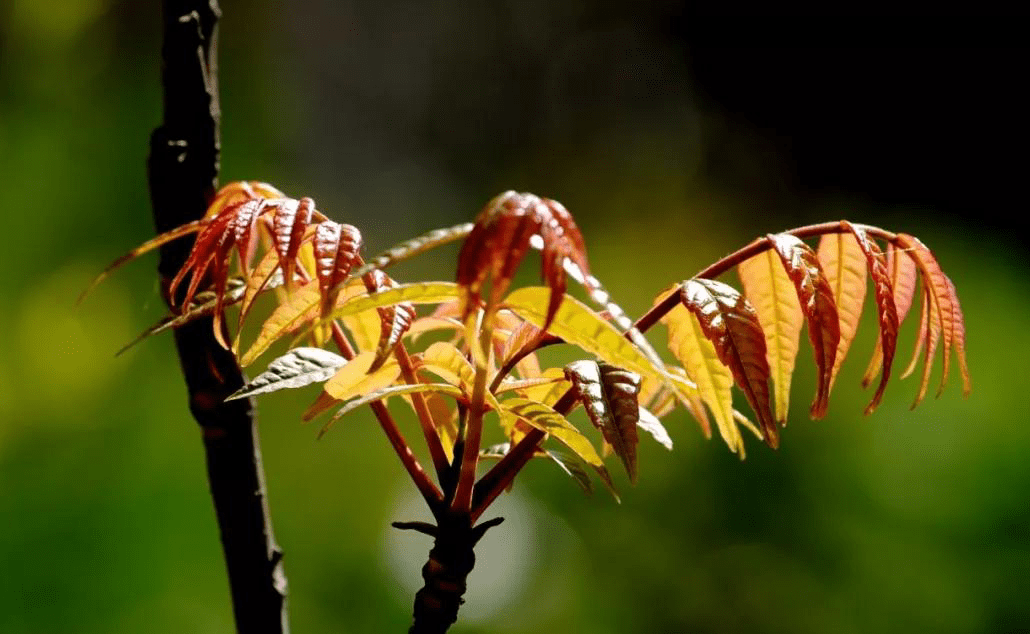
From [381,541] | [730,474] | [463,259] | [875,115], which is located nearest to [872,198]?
[875,115]

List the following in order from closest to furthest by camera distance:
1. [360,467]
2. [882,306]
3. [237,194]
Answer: [882,306]
[237,194]
[360,467]

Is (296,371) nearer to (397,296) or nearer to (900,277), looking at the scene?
(397,296)

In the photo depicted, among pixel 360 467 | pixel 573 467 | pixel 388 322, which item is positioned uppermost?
pixel 388 322

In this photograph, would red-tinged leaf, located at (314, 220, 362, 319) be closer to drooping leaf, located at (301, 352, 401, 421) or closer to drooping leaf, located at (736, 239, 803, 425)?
drooping leaf, located at (301, 352, 401, 421)

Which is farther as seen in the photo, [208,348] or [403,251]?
[208,348]

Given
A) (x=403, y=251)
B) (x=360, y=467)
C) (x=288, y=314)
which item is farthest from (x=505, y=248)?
(x=360, y=467)

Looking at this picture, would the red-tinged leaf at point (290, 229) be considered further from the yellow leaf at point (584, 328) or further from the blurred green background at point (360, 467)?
the blurred green background at point (360, 467)
